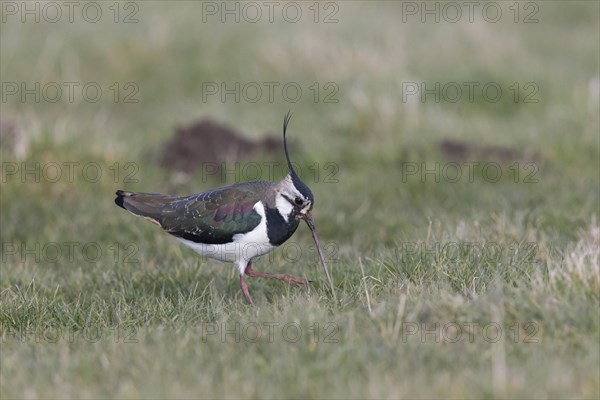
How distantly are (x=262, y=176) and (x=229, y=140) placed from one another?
28.0 inches

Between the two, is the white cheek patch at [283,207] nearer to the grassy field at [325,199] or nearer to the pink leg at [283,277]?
the pink leg at [283,277]

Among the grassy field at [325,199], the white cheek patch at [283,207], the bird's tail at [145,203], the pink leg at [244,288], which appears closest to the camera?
the grassy field at [325,199]

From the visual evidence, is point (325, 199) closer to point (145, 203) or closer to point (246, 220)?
point (145, 203)

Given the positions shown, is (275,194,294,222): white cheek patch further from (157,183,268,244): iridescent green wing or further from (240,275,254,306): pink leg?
(240,275,254,306): pink leg

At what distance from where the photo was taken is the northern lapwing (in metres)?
6.06

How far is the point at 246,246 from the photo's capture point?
6070mm

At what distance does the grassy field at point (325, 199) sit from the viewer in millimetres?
4426

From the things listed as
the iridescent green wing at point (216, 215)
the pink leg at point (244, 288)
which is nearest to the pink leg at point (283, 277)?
the pink leg at point (244, 288)

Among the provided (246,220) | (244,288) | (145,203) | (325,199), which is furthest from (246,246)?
(325,199)

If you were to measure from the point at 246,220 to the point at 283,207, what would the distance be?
27cm

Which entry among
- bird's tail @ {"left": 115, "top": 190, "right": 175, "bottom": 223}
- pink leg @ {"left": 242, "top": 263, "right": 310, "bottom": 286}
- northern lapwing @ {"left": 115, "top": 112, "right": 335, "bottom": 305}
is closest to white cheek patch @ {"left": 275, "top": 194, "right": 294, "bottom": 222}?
northern lapwing @ {"left": 115, "top": 112, "right": 335, "bottom": 305}

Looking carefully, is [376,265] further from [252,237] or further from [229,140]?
[229,140]

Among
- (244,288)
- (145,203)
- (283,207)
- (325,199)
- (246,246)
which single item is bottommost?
(325,199)

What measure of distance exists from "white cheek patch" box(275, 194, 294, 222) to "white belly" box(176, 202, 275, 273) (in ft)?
0.36
